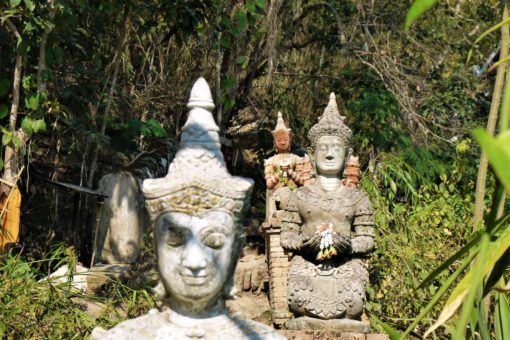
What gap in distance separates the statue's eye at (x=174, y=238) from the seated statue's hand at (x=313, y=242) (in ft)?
12.2

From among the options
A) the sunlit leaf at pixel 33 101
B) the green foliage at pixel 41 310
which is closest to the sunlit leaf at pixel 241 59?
the sunlit leaf at pixel 33 101

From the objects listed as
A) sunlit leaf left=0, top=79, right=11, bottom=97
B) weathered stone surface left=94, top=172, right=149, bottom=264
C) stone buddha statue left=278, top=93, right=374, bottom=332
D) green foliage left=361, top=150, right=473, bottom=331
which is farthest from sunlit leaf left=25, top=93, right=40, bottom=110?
green foliage left=361, top=150, right=473, bottom=331

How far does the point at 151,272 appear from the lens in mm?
9141

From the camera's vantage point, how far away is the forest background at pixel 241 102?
25.7ft

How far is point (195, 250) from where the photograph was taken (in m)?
3.08

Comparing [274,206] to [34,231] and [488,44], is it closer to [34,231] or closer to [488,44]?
[34,231]

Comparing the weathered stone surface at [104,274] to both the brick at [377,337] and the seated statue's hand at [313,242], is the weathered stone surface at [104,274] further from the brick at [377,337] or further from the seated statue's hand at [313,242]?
the brick at [377,337]

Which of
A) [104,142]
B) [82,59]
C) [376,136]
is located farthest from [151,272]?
[376,136]

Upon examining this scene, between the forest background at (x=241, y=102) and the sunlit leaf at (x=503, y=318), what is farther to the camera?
the forest background at (x=241, y=102)

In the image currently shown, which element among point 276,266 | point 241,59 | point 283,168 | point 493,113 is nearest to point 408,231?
point 276,266

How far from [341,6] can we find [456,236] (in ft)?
15.6

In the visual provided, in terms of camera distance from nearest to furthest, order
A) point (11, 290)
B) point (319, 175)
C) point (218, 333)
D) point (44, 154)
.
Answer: point (218, 333) < point (11, 290) < point (319, 175) < point (44, 154)

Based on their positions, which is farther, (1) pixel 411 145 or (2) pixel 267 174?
(1) pixel 411 145

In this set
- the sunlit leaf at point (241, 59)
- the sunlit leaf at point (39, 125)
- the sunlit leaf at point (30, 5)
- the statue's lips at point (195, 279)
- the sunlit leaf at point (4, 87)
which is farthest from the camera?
the sunlit leaf at point (241, 59)
